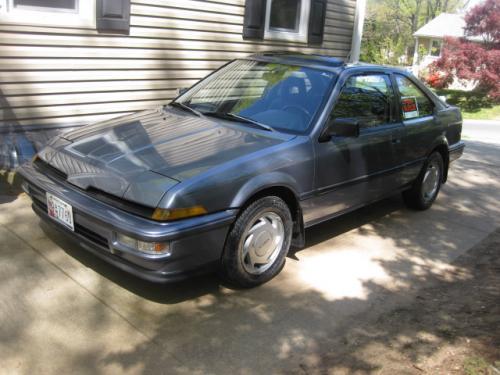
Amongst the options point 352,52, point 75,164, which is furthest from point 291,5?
point 75,164

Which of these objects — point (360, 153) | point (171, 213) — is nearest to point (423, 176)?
point (360, 153)

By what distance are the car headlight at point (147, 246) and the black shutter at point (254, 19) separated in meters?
5.59

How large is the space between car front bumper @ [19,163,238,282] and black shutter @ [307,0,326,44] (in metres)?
6.64

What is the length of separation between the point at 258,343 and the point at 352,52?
8.57 meters

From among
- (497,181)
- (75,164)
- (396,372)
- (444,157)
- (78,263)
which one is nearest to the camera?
(396,372)

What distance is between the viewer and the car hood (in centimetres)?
338

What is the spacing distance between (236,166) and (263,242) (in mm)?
632

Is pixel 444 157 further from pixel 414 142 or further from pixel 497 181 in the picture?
pixel 497 181

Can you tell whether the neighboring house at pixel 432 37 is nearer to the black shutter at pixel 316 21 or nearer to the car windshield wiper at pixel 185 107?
the black shutter at pixel 316 21

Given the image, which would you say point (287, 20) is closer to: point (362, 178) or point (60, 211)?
point (362, 178)

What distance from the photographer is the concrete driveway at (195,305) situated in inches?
120

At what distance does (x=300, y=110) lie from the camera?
4.36m

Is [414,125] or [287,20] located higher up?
[287,20]

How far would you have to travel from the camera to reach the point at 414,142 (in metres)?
5.44
